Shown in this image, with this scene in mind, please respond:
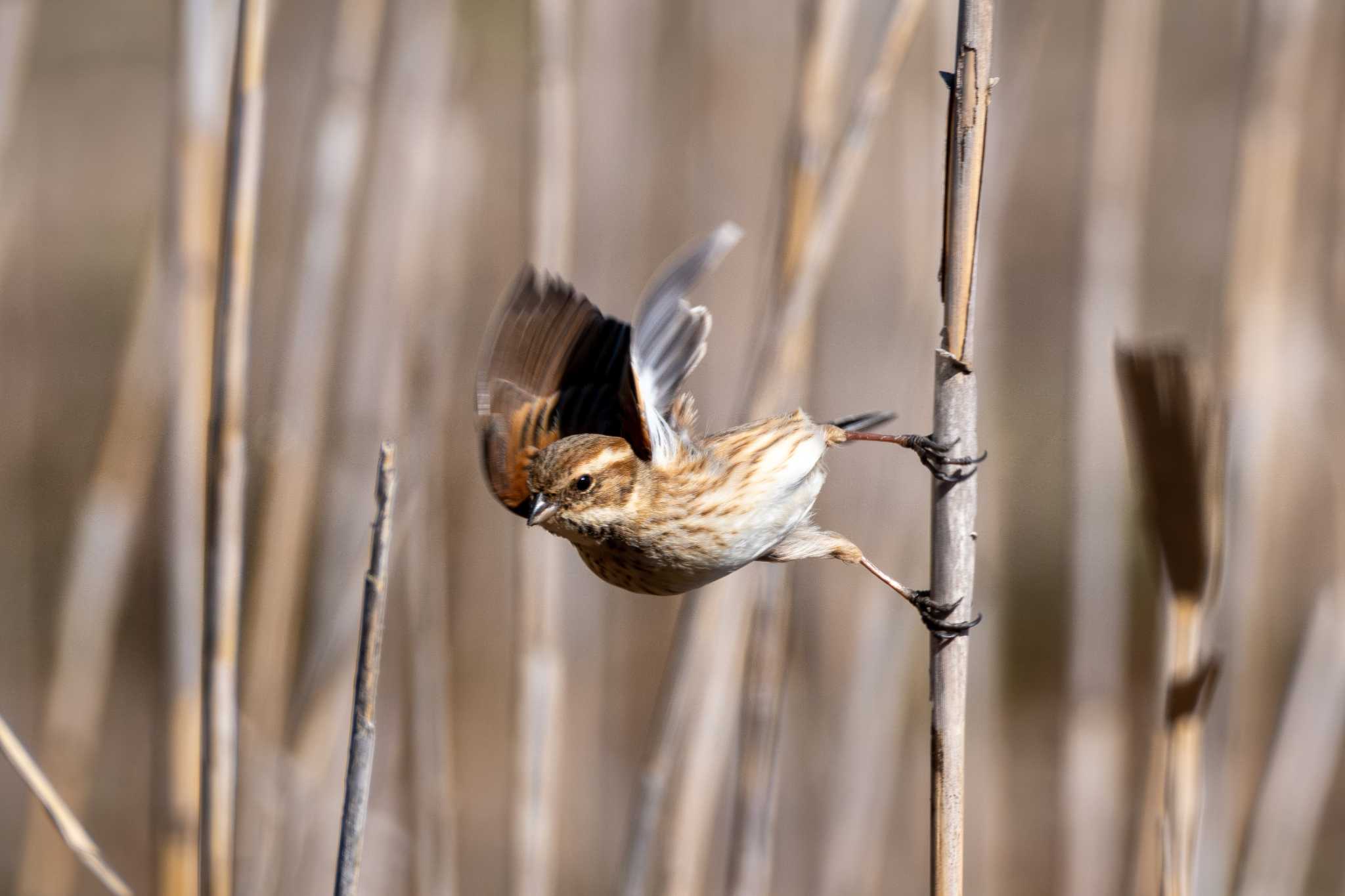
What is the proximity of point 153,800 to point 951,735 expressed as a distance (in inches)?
48.3

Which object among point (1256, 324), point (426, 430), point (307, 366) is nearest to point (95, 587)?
point (307, 366)

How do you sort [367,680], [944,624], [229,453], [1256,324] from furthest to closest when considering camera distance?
[1256,324]
[229,453]
[944,624]
[367,680]

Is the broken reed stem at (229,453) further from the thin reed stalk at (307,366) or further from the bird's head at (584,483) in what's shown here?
the thin reed stalk at (307,366)

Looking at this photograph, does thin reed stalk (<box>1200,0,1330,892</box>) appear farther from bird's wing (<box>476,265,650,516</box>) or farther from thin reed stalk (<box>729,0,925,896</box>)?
bird's wing (<box>476,265,650,516</box>)

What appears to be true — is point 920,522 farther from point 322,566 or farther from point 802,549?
point 322,566

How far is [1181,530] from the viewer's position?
1407 mm

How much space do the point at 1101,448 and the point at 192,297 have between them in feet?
6.48

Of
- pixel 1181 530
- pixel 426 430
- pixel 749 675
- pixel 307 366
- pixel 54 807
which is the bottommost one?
pixel 54 807

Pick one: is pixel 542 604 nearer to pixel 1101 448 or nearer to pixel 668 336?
pixel 668 336

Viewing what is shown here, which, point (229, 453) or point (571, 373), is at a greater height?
point (571, 373)

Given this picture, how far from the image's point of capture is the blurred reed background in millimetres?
1930

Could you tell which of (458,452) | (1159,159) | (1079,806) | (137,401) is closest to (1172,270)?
(1159,159)

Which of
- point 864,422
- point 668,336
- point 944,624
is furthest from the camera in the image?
point 864,422

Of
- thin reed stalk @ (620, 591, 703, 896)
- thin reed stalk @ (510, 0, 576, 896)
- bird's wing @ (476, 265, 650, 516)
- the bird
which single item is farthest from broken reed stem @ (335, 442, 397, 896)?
thin reed stalk @ (510, 0, 576, 896)
